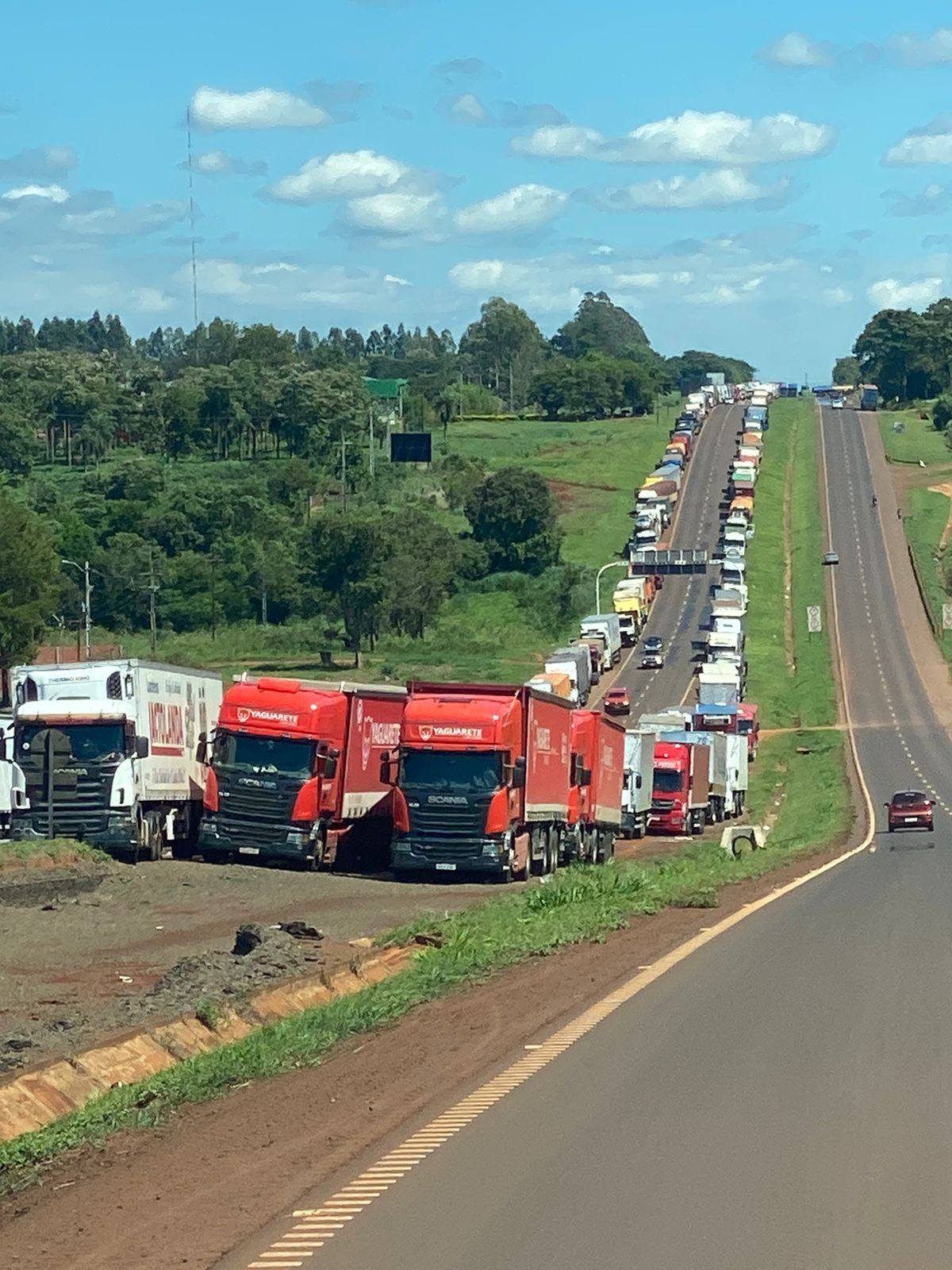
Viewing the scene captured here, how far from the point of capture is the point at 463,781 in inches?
1375

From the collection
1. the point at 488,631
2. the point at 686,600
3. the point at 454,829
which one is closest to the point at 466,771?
the point at 454,829

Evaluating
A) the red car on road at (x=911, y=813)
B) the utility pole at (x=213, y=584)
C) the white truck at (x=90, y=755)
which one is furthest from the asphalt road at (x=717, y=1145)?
the utility pole at (x=213, y=584)

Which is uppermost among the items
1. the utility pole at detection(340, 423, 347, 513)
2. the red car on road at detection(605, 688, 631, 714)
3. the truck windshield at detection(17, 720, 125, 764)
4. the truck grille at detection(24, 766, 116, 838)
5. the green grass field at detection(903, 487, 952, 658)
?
the utility pole at detection(340, 423, 347, 513)

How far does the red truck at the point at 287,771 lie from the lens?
3572cm

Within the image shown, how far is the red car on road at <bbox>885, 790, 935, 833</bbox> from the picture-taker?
5022 centimetres

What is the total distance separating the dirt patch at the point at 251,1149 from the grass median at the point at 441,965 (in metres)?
0.20

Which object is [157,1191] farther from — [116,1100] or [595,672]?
[595,672]

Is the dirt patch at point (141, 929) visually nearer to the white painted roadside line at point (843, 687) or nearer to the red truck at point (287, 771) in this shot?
the red truck at point (287, 771)

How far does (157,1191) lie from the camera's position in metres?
9.90

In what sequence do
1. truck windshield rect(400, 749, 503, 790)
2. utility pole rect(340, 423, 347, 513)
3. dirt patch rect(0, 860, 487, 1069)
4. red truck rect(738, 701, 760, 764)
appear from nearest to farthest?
dirt patch rect(0, 860, 487, 1069)
truck windshield rect(400, 749, 503, 790)
red truck rect(738, 701, 760, 764)
utility pole rect(340, 423, 347, 513)

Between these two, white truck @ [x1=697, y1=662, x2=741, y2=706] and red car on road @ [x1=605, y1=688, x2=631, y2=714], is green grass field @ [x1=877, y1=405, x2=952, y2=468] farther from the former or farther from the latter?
red car on road @ [x1=605, y1=688, x2=631, y2=714]

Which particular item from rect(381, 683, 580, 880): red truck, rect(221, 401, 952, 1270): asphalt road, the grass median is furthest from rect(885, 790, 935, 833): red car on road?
rect(221, 401, 952, 1270): asphalt road

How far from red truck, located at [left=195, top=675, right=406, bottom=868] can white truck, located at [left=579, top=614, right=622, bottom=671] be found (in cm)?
6738

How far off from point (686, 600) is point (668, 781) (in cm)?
7249
